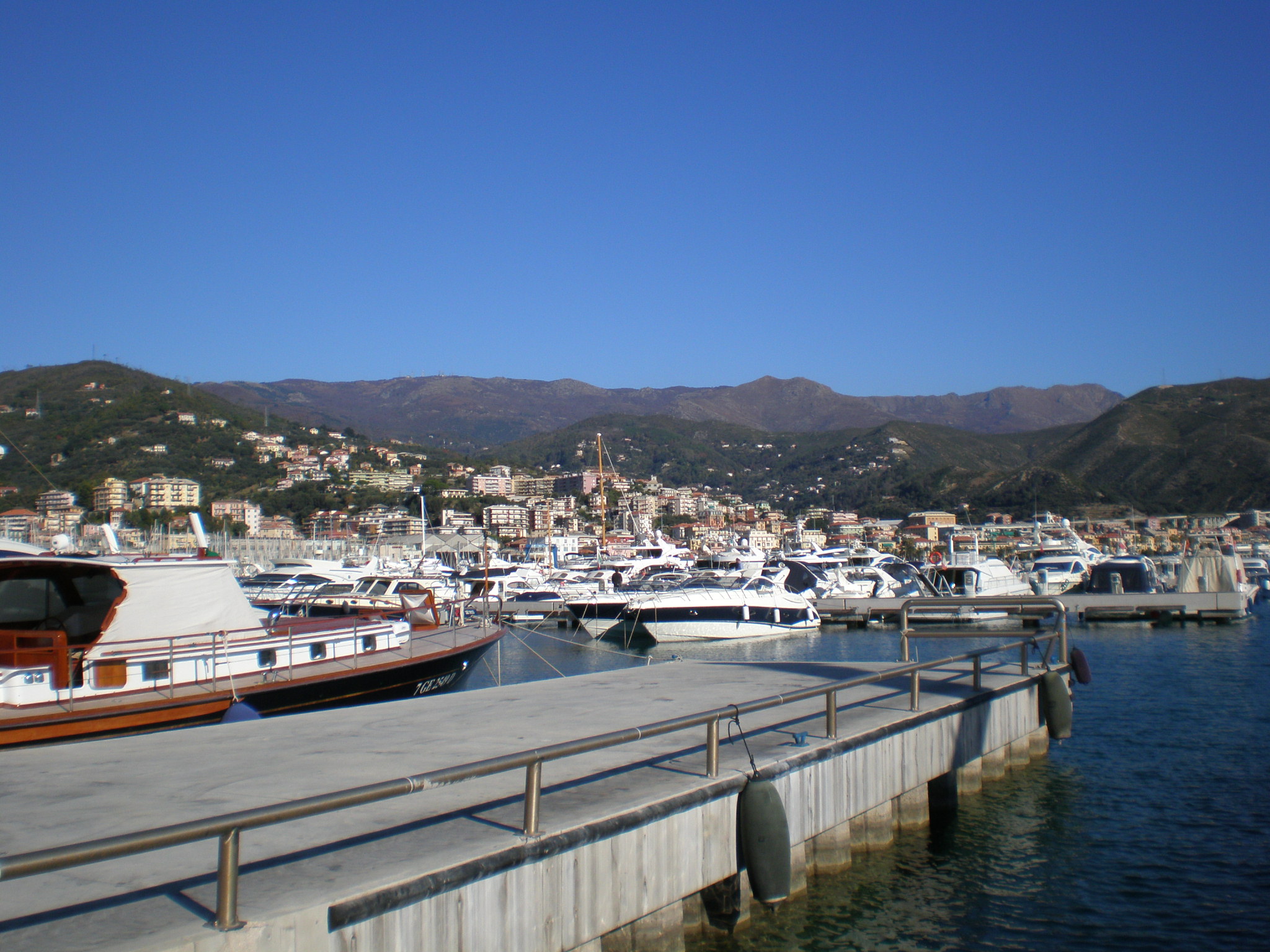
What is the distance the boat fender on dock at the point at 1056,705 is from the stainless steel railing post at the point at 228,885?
41.6 feet

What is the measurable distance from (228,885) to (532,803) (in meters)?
2.04

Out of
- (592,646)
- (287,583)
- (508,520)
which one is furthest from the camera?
(508,520)

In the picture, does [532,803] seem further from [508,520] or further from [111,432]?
[508,520]

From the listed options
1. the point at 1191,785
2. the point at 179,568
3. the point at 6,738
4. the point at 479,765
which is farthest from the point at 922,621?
the point at 479,765

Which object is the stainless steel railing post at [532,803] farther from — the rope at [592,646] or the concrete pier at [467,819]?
the rope at [592,646]

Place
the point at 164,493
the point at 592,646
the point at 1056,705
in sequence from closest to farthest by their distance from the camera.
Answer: the point at 1056,705, the point at 592,646, the point at 164,493

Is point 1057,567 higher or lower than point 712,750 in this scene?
lower

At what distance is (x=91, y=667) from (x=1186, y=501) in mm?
148903

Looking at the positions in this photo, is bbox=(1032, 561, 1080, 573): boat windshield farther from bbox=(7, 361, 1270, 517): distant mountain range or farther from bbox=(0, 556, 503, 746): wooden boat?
bbox=(7, 361, 1270, 517): distant mountain range

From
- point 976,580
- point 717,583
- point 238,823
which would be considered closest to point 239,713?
point 238,823

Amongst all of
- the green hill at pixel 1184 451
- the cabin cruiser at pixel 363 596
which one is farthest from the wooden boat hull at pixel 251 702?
the green hill at pixel 1184 451

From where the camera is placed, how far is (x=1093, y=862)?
36.4ft

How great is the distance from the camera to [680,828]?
23.9 feet

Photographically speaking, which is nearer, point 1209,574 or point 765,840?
point 765,840
